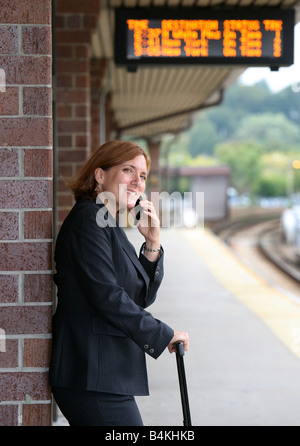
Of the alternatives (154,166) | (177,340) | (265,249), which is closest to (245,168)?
(154,166)

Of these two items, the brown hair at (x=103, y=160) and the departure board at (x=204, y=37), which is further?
the departure board at (x=204, y=37)

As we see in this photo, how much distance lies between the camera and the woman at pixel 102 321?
2.22 m

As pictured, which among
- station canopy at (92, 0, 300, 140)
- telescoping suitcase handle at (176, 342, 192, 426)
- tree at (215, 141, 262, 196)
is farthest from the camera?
tree at (215, 141, 262, 196)

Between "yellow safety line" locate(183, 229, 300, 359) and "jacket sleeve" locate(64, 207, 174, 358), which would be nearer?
"jacket sleeve" locate(64, 207, 174, 358)

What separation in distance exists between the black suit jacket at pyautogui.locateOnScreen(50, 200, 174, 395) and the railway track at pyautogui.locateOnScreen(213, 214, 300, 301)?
6.94 m

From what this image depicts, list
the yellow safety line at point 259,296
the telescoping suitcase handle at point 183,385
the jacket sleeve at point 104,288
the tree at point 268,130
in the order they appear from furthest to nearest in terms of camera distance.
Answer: the tree at point 268,130 < the yellow safety line at point 259,296 < the telescoping suitcase handle at point 183,385 < the jacket sleeve at point 104,288

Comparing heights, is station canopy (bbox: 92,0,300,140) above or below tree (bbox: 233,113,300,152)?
below

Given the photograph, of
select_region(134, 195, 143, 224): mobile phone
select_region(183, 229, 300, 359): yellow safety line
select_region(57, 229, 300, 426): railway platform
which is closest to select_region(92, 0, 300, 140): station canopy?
select_region(57, 229, 300, 426): railway platform

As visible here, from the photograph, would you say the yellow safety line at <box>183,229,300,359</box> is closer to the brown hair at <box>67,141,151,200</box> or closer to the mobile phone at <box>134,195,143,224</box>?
the mobile phone at <box>134,195,143,224</box>

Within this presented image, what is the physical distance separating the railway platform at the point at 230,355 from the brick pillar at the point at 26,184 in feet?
6.91

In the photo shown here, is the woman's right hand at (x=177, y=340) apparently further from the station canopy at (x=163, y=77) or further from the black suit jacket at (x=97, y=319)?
the station canopy at (x=163, y=77)

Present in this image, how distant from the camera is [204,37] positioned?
5840 mm

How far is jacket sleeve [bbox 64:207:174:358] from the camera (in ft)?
7.19

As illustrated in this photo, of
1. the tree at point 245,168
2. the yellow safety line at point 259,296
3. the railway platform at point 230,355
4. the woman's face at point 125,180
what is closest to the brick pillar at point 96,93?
the railway platform at point 230,355
